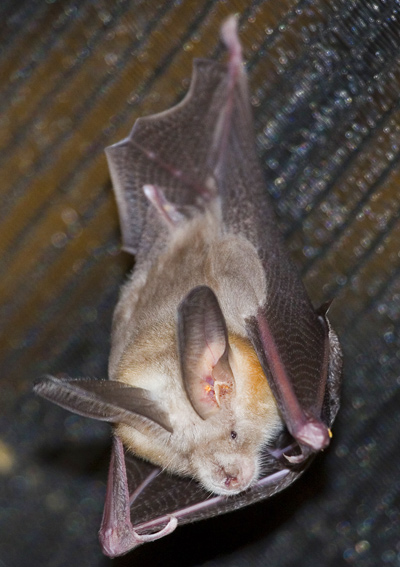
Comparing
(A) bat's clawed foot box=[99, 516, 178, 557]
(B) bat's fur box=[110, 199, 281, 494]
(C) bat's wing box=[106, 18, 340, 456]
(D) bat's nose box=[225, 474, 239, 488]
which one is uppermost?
(C) bat's wing box=[106, 18, 340, 456]

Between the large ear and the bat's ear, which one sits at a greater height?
the bat's ear

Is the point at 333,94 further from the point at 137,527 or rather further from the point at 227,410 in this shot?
the point at 137,527

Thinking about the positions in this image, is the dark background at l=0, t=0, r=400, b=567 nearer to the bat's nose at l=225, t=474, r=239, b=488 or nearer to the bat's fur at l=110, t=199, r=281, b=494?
the bat's fur at l=110, t=199, r=281, b=494

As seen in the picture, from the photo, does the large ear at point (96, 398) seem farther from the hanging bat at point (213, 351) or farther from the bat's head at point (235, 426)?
the bat's head at point (235, 426)

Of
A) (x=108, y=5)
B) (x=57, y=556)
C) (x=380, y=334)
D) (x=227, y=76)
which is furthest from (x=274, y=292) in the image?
(x=57, y=556)

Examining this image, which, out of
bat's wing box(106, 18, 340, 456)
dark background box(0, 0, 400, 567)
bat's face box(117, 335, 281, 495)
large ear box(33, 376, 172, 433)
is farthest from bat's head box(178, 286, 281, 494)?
dark background box(0, 0, 400, 567)

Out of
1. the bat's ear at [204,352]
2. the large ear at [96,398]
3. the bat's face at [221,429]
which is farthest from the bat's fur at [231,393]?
the large ear at [96,398]

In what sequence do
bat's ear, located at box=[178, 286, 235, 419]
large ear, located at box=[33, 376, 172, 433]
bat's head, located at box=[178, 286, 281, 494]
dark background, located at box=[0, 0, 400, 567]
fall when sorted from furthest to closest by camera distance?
dark background, located at box=[0, 0, 400, 567]
bat's head, located at box=[178, 286, 281, 494]
large ear, located at box=[33, 376, 172, 433]
bat's ear, located at box=[178, 286, 235, 419]
